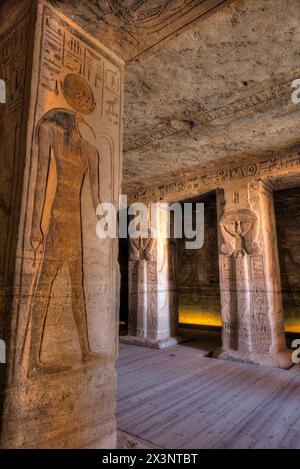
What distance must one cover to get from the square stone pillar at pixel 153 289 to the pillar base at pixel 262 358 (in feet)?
5.16

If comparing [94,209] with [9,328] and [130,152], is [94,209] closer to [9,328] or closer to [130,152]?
[9,328]

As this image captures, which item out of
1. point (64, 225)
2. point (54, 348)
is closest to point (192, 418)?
point (54, 348)

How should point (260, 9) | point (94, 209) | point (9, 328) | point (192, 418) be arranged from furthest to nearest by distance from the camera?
1. point (192, 418)
2. point (260, 9)
3. point (94, 209)
4. point (9, 328)

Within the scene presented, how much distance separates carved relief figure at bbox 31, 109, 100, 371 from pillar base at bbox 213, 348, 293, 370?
12.4ft

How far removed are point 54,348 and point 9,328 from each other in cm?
33

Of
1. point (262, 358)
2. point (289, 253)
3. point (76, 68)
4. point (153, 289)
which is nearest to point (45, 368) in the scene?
point (76, 68)

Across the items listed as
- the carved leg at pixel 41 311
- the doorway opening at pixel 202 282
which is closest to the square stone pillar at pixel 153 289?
the doorway opening at pixel 202 282

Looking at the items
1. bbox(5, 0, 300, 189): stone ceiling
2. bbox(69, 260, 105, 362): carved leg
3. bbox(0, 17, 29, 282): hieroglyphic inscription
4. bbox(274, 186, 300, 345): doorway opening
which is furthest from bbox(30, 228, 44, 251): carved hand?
bbox(274, 186, 300, 345): doorway opening

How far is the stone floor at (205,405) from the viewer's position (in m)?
2.48

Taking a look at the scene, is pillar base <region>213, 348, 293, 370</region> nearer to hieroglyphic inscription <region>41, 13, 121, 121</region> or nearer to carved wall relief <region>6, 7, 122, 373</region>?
carved wall relief <region>6, 7, 122, 373</region>

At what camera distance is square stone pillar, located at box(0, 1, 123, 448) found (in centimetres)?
175

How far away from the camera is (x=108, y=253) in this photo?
2.32 metres

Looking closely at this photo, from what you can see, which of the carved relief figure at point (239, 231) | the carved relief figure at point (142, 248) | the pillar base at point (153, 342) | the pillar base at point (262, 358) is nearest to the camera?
the pillar base at point (262, 358)

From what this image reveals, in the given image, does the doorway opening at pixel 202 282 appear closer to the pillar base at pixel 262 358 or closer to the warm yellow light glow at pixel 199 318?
the warm yellow light glow at pixel 199 318
